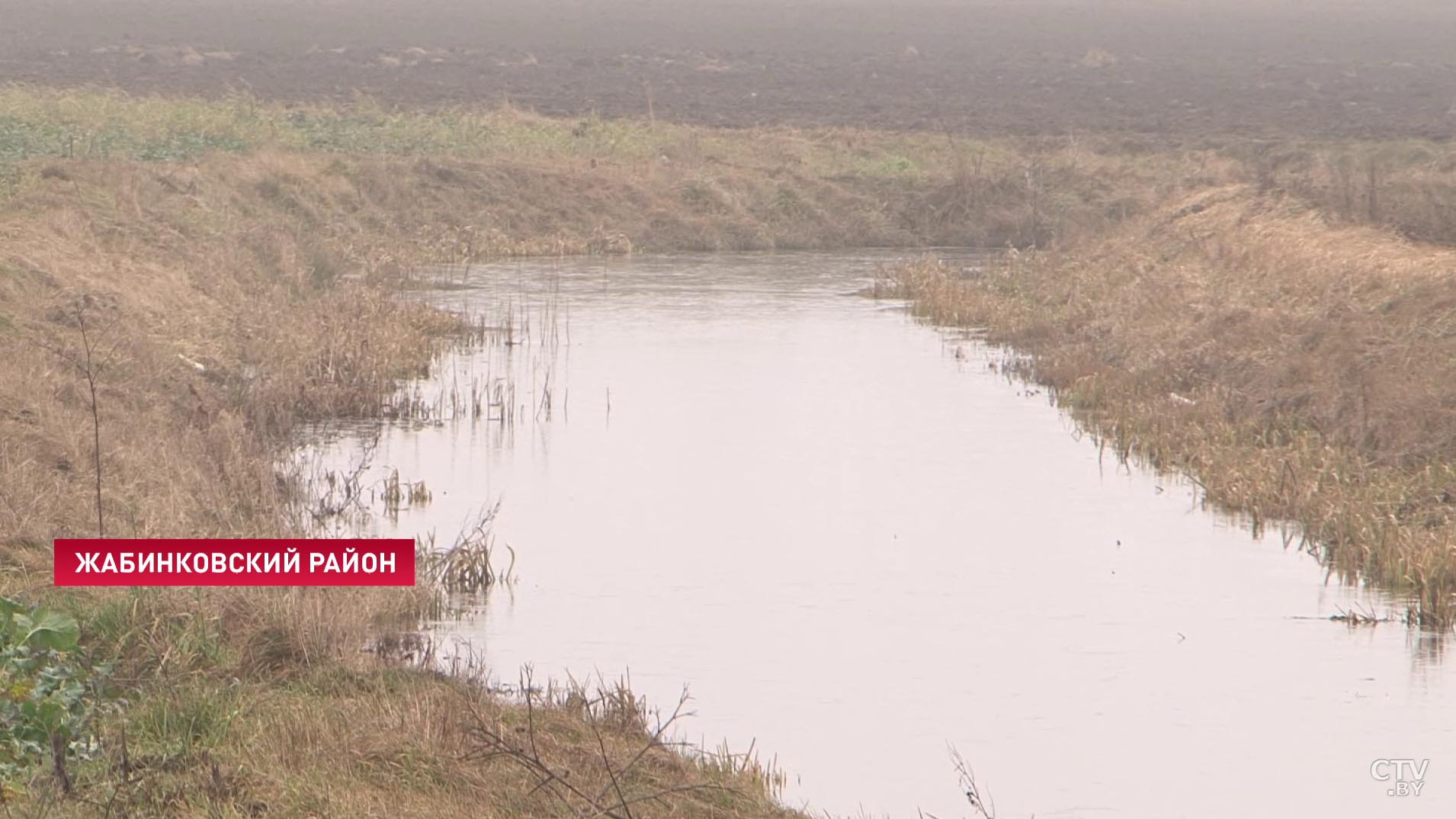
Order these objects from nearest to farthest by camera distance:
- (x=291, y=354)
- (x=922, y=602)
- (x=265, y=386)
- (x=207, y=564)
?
(x=207, y=564), (x=922, y=602), (x=265, y=386), (x=291, y=354)

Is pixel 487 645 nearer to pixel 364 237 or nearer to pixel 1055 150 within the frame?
pixel 364 237

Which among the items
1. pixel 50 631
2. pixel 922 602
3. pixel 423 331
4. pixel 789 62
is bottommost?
pixel 922 602

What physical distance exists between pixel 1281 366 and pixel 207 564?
9.28m

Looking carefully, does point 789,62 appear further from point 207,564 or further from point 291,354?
point 207,564

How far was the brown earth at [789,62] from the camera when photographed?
4594cm

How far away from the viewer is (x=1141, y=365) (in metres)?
16.8

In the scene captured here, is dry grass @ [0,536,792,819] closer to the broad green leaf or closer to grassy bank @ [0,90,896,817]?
grassy bank @ [0,90,896,817]

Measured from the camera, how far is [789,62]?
67.8 metres

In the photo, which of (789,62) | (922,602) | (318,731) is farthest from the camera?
(789,62)

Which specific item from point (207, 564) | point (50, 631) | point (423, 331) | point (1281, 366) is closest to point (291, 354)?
point (423, 331)

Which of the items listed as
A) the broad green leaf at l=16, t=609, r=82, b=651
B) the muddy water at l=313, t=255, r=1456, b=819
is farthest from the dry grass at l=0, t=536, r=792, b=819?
the muddy water at l=313, t=255, r=1456, b=819

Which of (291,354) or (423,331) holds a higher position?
(291,354)

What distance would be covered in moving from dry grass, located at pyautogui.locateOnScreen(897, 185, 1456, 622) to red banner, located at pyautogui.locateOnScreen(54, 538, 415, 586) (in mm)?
5727

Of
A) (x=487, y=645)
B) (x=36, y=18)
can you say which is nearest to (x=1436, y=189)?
(x=487, y=645)
